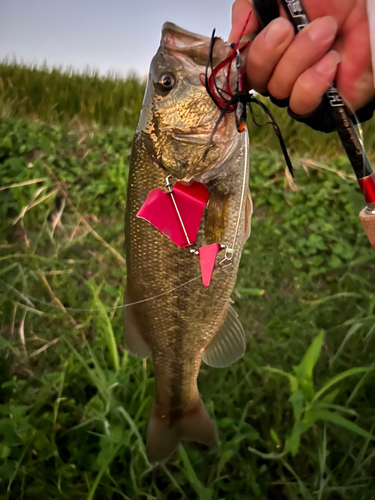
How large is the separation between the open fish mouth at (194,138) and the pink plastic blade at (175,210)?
12 centimetres

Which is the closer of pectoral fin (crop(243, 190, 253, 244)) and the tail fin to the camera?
pectoral fin (crop(243, 190, 253, 244))

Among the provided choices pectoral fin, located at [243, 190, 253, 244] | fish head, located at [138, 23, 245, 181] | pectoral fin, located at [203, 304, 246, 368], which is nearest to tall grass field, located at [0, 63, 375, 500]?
pectoral fin, located at [203, 304, 246, 368]

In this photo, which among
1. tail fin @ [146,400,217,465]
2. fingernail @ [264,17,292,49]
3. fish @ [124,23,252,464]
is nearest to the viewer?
fingernail @ [264,17,292,49]

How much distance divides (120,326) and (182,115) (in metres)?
1.21

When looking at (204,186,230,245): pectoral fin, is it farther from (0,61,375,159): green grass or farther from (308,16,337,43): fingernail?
(0,61,375,159): green grass

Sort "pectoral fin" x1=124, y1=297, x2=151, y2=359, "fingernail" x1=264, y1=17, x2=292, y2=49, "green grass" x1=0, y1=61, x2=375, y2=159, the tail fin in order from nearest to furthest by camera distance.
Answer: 1. "fingernail" x1=264, y1=17, x2=292, y2=49
2. "pectoral fin" x1=124, y1=297, x2=151, y2=359
3. the tail fin
4. "green grass" x1=0, y1=61, x2=375, y2=159

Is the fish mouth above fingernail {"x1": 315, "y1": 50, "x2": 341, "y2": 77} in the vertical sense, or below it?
below

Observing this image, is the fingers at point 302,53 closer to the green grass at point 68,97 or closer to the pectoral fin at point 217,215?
the pectoral fin at point 217,215

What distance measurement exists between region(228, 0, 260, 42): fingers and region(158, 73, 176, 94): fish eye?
6.8 inches

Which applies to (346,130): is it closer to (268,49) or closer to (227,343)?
(268,49)

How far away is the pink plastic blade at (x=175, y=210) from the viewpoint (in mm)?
778

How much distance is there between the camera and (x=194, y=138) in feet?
2.86

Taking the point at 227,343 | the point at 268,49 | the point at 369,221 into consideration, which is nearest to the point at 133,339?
the point at 227,343

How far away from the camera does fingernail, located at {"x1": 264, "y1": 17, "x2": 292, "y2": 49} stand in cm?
73
